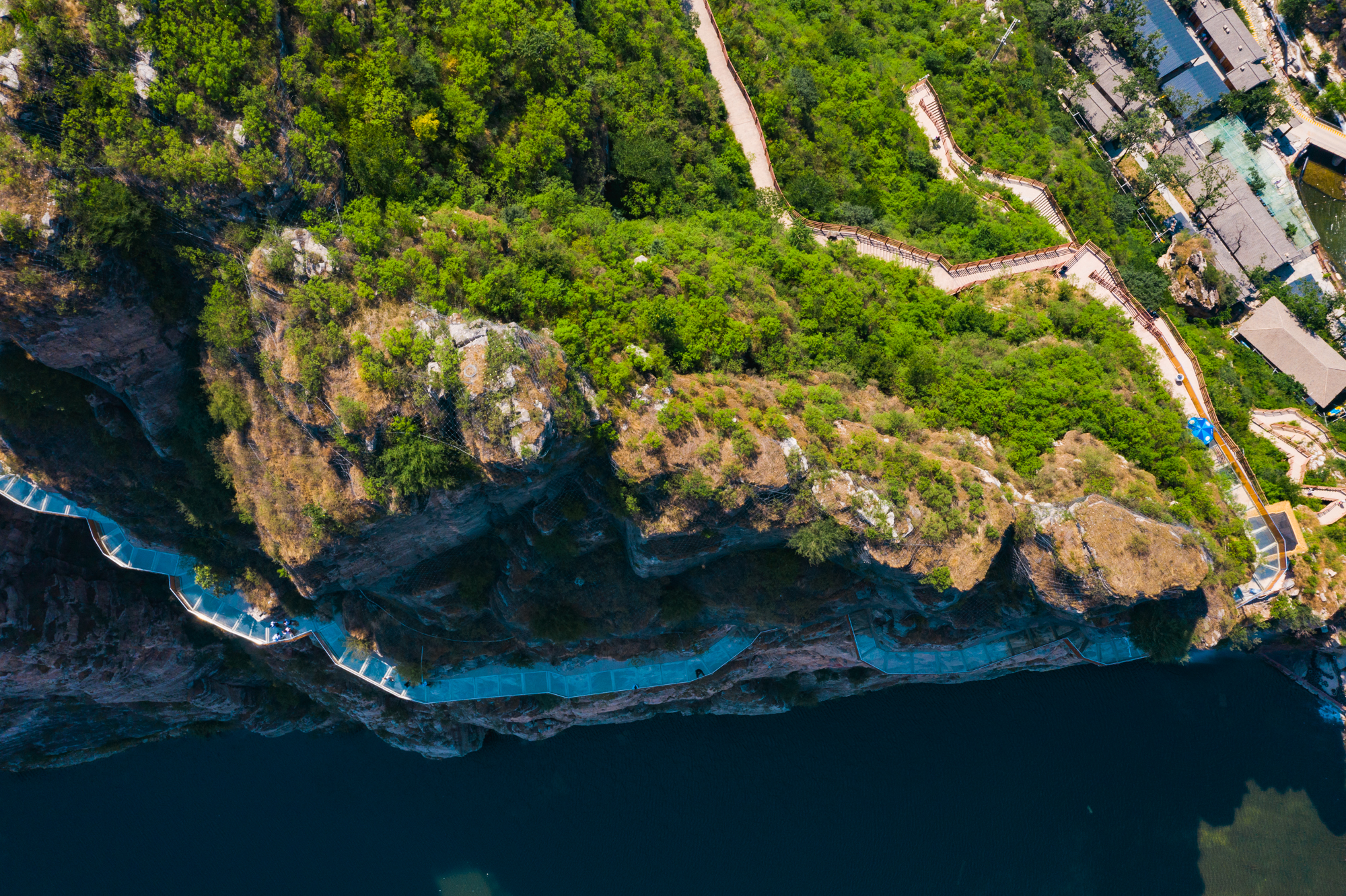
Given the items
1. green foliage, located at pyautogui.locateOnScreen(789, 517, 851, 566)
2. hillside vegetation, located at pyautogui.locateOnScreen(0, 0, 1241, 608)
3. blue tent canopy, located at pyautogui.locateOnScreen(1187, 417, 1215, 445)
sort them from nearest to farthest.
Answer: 1. hillside vegetation, located at pyautogui.locateOnScreen(0, 0, 1241, 608)
2. green foliage, located at pyautogui.locateOnScreen(789, 517, 851, 566)
3. blue tent canopy, located at pyautogui.locateOnScreen(1187, 417, 1215, 445)

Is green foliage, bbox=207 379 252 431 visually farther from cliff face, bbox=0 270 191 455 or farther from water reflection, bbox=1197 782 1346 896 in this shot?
water reflection, bbox=1197 782 1346 896

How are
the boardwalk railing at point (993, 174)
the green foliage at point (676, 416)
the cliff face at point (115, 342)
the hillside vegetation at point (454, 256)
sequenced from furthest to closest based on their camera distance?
the boardwalk railing at point (993, 174)
the green foliage at point (676, 416)
the cliff face at point (115, 342)
the hillside vegetation at point (454, 256)

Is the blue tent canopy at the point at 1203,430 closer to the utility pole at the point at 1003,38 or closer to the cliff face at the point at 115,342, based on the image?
the utility pole at the point at 1003,38

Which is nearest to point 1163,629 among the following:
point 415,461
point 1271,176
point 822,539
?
point 822,539

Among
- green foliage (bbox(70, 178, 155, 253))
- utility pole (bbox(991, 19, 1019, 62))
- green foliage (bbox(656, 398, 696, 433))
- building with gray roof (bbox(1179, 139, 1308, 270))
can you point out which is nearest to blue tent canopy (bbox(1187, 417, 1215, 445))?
building with gray roof (bbox(1179, 139, 1308, 270))

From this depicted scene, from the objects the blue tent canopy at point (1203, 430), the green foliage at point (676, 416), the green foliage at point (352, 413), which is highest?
the green foliage at point (352, 413)

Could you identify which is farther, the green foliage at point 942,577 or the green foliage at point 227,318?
the green foliage at point 942,577

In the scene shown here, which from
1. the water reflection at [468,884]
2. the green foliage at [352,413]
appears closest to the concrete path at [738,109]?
the green foliage at [352,413]
